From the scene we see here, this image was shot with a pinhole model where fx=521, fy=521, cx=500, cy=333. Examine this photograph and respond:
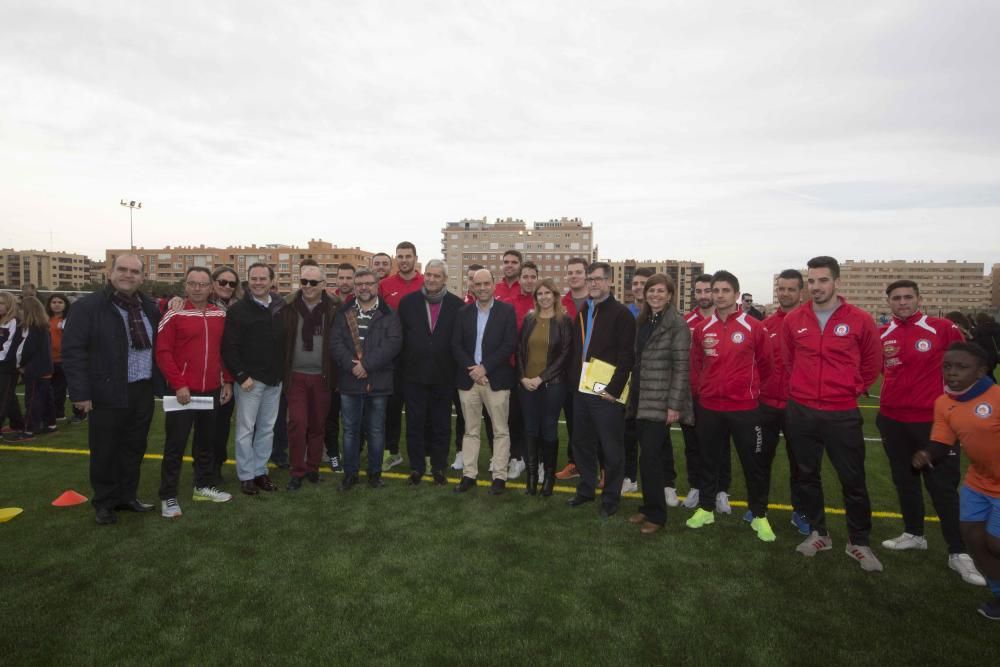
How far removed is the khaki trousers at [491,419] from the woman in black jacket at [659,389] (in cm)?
139

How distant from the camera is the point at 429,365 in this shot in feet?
17.8

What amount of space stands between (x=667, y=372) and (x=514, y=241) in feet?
384

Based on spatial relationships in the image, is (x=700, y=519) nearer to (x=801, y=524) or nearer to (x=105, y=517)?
(x=801, y=524)

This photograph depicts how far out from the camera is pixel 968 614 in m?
3.17

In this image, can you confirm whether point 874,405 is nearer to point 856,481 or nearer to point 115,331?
point 856,481

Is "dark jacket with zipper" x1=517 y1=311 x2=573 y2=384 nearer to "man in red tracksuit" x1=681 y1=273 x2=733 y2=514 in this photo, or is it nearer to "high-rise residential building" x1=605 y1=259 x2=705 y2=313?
"man in red tracksuit" x1=681 y1=273 x2=733 y2=514

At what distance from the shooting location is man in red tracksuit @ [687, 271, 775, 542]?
4.30 metres

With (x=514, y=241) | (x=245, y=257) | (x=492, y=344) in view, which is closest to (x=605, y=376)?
(x=492, y=344)

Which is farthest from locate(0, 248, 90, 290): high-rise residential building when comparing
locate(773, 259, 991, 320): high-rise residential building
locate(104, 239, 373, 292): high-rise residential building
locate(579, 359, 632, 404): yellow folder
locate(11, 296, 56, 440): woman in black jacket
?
locate(773, 259, 991, 320): high-rise residential building

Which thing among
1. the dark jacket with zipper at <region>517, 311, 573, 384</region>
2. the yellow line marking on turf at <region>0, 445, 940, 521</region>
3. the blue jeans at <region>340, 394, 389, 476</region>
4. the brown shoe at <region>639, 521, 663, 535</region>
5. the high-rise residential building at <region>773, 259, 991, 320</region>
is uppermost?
the high-rise residential building at <region>773, 259, 991, 320</region>

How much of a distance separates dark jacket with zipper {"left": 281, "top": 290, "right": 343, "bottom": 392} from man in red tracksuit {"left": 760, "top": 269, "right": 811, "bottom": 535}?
13.5 feet

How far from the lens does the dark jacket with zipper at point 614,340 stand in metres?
4.64

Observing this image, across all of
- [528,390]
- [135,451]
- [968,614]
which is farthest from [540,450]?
[135,451]

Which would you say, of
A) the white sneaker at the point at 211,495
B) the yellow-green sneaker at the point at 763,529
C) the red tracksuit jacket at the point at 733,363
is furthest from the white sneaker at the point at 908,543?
the white sneaker at the point at 211,495
